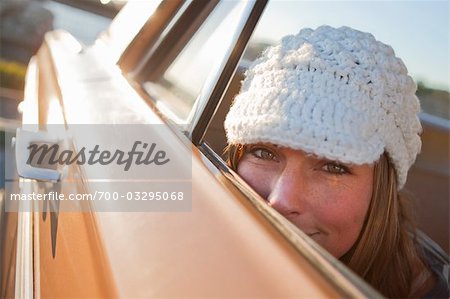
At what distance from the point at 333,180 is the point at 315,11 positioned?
1.88 feet

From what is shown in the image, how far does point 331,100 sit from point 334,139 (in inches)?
4.1

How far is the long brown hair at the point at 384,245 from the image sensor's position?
1713 mm

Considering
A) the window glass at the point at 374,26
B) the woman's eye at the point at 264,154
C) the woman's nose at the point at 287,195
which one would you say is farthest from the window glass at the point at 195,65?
the woman's nose at the point at 287,195

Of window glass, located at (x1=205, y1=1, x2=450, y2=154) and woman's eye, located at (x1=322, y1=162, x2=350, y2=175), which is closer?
woman's eye, located at (x1=322, y1=162, x2=350, y2=175)

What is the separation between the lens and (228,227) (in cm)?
107

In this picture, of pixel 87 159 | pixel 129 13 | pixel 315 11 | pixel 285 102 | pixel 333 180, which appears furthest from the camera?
pixel 129 13

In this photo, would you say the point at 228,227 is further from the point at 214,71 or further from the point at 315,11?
the point at 315,11

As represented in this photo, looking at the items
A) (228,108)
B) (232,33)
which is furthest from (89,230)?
(232,33)

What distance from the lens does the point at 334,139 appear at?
146cm

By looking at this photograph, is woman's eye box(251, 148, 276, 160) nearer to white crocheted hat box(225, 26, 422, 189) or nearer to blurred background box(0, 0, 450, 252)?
white crocheted hat box(225, 26, 422, 189)

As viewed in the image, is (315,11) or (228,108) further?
(315,11)

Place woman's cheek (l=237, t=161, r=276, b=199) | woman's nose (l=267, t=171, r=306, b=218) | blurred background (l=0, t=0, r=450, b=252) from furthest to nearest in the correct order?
blurred background (l=0, t=0, r=450, b=252) → woman's cheek (l=237, t=161, r=276, b=199) → woman's nose (l=267, t=171, r=306, b=218)

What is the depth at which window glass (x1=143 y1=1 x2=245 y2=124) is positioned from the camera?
181 centimetres

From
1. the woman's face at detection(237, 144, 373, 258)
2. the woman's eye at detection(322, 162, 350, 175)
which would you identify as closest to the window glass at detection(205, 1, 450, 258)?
the woman's face at detection(237, 144, 373, 258)
